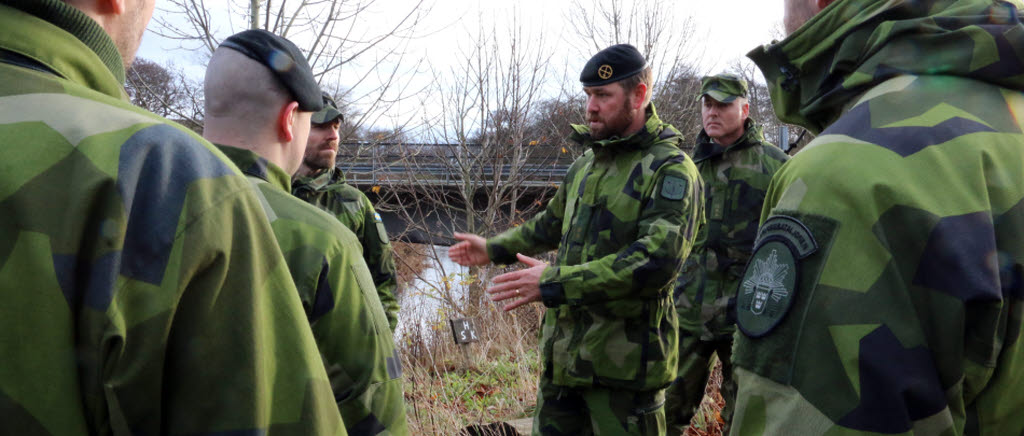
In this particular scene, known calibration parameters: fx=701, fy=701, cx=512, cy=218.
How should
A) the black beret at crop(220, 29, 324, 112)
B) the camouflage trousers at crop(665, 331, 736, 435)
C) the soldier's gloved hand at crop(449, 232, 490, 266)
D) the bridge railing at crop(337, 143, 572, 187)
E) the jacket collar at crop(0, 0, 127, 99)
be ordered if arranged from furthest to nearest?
the bridge railing at crop(337, 143, 572, 187), the camouflage trousers at crop(665, 331, 736, 435), the soldier's gloved hand at crop(449, 232, 490, 266), the black beret at crop(220, 29, 324, 112), the jacket collar at crop(0, 0, 127, 99)

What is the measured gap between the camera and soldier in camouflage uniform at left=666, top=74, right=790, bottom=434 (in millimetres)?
4270

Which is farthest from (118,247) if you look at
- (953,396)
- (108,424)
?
(953,396)

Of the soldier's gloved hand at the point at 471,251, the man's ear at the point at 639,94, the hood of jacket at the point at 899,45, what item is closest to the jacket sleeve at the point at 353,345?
the hood of jacket at the point at 899,45

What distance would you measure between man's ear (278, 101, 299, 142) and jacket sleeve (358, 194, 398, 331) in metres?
2.56

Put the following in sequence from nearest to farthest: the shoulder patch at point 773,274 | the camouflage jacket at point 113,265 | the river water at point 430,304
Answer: the camouflage jacket at point 113,265, the shoulder patch at point 773,274, the river water at point 430,304

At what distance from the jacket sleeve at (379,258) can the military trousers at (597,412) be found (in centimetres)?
143

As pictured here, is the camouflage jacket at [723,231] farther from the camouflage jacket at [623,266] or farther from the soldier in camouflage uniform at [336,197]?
the soldier in camouflage uniform at [336,197]

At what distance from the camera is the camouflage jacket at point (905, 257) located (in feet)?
3.54

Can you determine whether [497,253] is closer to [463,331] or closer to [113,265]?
[463,331]

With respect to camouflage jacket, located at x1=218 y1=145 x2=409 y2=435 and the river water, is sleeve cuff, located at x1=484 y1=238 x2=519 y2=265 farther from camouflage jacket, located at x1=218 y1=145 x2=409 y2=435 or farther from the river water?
the river water

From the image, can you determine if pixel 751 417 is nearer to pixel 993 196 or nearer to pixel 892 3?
pixel 993 196

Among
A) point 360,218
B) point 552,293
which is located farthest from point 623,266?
point 360,218

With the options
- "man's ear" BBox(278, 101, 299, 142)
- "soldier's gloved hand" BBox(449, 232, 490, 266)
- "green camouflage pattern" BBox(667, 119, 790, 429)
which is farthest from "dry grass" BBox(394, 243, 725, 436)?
"man's ear" BBox(278, 101, 299, 142)

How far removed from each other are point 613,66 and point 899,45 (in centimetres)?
219
